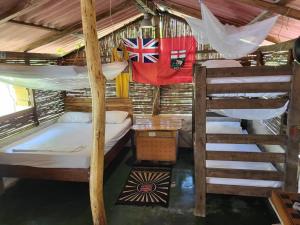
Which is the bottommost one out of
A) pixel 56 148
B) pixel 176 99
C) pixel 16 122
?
pixel 56 148

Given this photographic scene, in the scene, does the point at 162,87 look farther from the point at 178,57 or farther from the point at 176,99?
the point at 178,57

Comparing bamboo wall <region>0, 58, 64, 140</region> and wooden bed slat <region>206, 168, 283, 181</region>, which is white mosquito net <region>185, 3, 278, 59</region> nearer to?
wooden bed slat <region>206, 168, 283, 181</region>

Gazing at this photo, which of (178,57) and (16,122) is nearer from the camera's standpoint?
(16,122)

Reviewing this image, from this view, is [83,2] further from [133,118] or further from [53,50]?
[133,118]

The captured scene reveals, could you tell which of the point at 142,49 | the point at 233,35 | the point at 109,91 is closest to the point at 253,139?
the point at 233,35

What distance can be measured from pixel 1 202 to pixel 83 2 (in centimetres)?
296

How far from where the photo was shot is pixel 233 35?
2.62 m

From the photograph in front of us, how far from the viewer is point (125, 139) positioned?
5031mm

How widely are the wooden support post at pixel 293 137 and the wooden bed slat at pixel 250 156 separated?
0.09 meters

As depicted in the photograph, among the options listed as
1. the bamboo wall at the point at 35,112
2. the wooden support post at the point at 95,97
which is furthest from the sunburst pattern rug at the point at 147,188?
the bamboo wall at the point at 35,112

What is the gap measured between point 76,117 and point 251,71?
3.87 metres

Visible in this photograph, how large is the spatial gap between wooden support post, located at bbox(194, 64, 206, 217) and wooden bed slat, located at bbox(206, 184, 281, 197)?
0.12m

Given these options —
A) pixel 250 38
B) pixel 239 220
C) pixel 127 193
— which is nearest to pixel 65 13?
pixel 250 38

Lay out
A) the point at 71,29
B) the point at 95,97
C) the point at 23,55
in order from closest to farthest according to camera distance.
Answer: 1. the point at 95,97
2. the point at 71,29
3. the point at 23,55
